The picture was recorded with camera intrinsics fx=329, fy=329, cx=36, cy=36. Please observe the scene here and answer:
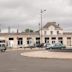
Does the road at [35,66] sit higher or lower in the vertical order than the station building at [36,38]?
lower

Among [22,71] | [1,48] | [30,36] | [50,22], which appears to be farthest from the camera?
[50,22]

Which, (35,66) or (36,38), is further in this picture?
(36,38)

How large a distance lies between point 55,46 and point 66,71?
177ft

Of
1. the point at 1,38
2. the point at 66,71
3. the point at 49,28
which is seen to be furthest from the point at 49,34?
the point at 66,71

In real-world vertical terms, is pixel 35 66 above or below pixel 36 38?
below

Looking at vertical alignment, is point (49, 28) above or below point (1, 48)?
above

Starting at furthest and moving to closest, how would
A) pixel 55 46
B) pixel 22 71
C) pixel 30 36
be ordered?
pixel 30 36 → pixel 55 46 → pixel 22 71

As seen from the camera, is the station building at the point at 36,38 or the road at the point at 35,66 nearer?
the road at the point at 35,66

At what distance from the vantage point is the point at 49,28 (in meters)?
125

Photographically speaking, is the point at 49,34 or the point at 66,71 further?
the point at 49,34

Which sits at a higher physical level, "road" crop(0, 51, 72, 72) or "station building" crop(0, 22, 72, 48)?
"station building" crop(0, 22, 72, 48)

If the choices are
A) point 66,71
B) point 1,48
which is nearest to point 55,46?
point 1,48

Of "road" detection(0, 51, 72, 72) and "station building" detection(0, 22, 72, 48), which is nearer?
"road" detection(0, 51, 72, 72)

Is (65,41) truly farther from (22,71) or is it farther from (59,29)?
(22,71)
